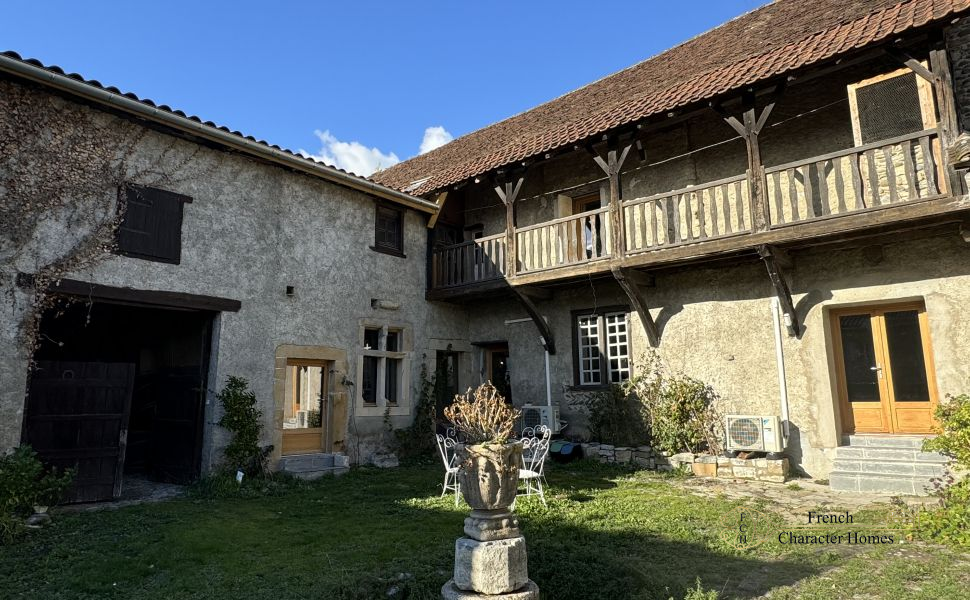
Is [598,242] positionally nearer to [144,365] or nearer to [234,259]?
[234,259]

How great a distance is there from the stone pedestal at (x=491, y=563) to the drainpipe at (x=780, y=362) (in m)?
6.06

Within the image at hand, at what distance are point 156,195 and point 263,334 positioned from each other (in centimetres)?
252

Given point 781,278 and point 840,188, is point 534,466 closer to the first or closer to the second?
point 781,278

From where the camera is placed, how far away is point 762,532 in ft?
18.0

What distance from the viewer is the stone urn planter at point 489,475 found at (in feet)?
12.4

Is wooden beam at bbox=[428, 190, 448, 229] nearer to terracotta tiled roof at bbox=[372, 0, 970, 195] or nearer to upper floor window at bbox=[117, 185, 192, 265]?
terracotta tiled roof at bbox=[372, 0, 970, 195]

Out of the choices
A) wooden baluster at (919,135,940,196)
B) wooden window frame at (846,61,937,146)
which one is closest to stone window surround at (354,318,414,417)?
wooden window frame at (846,61,937,146)

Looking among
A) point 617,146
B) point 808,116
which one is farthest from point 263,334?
point 808,116

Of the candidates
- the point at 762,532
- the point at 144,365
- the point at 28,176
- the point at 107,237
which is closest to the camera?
the point at 762,532

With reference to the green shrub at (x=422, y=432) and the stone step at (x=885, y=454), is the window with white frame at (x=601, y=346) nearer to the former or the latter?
the green shrub at (x=422, y=432)

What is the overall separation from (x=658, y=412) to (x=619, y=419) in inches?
28.6

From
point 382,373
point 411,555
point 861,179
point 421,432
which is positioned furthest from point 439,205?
point 411,555

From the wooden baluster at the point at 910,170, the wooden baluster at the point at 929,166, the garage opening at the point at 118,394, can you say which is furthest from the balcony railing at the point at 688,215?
the garage opening at the point at 118,394

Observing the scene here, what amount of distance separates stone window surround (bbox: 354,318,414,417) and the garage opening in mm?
2659
